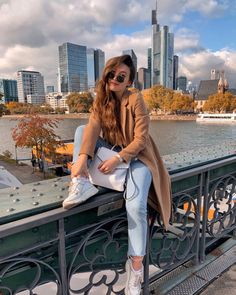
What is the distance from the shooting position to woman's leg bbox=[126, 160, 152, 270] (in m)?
1.44

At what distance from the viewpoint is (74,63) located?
120000 millimetres

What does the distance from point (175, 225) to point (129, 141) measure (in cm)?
108

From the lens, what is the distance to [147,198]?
60.6 inches

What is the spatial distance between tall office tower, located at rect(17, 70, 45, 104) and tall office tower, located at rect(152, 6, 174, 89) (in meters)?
72.2

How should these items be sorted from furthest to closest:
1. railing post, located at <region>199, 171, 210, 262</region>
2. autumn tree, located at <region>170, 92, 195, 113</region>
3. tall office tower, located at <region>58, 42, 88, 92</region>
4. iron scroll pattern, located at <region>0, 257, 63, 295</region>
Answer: tall office tower, located at <region>58, 42, 88, 92</region>, autumn tree, located at <region>170, 92, 195, 113</region>, railing post, located at <region>199, 171, 210, 262</region>, iron scroll pattern, located at <region>0, 257, 63, 295</region>

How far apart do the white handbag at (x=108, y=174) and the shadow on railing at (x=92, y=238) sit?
0.05 m

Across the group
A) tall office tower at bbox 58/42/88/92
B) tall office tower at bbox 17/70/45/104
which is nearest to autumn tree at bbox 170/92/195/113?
tall office tower at bbox 58/42/88/92

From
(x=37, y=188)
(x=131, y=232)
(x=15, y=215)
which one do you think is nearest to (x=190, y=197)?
(x=131, y=232)

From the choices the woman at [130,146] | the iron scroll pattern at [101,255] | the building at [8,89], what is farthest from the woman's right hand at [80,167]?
the building at [8,89]

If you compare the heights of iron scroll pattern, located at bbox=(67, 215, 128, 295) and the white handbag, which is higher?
the white handbag

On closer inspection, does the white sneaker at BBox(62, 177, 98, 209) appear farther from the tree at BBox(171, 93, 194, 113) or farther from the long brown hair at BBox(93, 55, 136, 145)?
Answer: the tree at BBox(171, 93, 194, 113)

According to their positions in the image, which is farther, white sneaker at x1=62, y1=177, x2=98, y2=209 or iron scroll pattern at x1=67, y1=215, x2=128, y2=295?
iron scroll pattern at x1=67, y1=215, x2=128, y2=295

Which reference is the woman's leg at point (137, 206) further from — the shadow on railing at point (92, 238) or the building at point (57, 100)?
the building at point (57, 100)

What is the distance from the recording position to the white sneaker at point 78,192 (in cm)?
121
